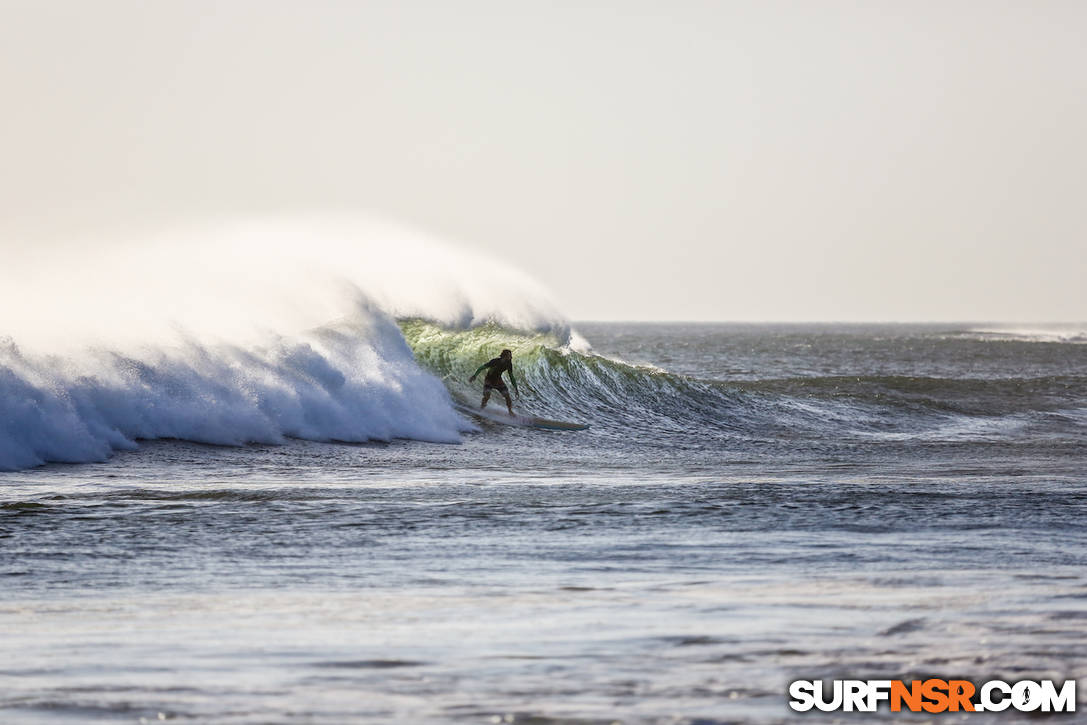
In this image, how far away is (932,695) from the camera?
5.32m

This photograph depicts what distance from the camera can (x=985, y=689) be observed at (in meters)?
5.36

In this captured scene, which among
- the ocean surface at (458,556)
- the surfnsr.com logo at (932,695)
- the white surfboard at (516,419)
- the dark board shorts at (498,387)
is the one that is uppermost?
the dark board shorts at (498,387)

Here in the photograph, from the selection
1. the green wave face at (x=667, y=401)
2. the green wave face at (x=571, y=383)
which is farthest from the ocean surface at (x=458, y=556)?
the green wave face at (x=571, y=383)

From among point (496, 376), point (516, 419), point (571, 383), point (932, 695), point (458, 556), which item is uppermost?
point (496, 376)

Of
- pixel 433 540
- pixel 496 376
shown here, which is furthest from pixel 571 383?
pixel 433 540

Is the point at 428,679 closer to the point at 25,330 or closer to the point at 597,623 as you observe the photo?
the point at 597,623

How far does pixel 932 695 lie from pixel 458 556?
3.76 meters

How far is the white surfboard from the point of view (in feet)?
65.7

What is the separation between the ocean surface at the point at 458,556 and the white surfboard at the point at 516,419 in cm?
57

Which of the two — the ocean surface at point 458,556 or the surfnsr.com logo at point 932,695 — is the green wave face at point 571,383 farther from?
the surfnsr.com logo at point 932,695

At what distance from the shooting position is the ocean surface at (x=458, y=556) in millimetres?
5492

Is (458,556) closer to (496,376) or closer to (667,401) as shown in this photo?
(496,376)

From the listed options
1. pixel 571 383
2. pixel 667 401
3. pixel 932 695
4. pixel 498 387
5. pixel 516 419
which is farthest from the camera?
pixel 571 383

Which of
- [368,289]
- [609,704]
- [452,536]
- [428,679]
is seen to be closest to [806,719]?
[609,704]
